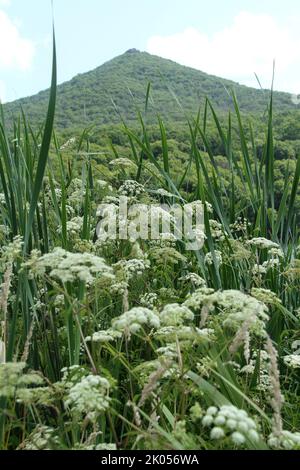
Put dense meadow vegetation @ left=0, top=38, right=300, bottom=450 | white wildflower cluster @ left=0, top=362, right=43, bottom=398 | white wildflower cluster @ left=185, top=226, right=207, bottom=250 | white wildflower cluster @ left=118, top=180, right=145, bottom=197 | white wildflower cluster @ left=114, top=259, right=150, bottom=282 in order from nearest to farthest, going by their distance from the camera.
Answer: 1. white wildflower cluster @ left=0, top=362, right=43, bottom=398
2. dense meadow vegetation @ left=0, top=38, right=300, bottom=450
3. white wildflower cluster @ left=114, top=259, right=150, bottom=282
4. white wildflower cluster @ left=185, top=226, right=207, bottom=250
5. white wildflower cluster @ left=118, top=180, right=145, bottom=197

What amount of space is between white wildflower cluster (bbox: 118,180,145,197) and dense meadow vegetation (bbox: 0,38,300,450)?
16mm

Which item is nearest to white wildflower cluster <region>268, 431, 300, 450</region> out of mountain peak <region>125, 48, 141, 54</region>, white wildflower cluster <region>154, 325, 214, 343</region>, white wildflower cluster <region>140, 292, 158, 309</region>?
white wildflower cluster <region>154, 325, 214, 343</region>

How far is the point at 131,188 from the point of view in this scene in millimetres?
3051

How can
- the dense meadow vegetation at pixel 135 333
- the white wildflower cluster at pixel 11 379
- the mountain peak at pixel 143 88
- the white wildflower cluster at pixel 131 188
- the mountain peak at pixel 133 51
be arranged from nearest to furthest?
the white wildflower cluster at pixel 11 379 → the dense meadow vegetation at pixel 135 333 → the white wildflower cluster at pixel 131 188 → the mountain peak at pixel 143 88 → the mountain peak at pixel 133 51

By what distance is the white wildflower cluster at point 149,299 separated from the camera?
2152 mm

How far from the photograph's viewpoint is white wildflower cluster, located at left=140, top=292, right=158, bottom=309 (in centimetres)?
215

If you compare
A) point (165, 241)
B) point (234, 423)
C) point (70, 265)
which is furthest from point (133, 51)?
point (234, 423)

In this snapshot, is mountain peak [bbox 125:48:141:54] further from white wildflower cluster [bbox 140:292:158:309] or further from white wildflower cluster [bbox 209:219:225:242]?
white wildflower cluster [bbox 140:292:158:309]

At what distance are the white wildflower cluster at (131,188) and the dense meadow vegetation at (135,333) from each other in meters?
0.02

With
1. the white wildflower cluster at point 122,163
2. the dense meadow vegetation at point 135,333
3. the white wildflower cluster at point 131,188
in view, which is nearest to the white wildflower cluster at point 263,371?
the dense meadow vegetation at point 135,333

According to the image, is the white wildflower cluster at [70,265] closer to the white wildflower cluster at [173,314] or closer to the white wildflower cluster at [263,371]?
the white wildflower cluster at [173,314]

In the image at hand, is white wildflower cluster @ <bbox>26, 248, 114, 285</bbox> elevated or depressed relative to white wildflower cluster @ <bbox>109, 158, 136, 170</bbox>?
depressed
